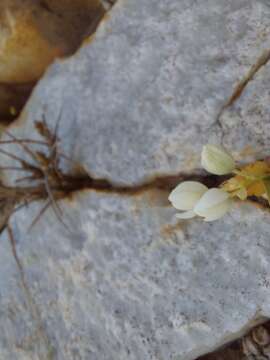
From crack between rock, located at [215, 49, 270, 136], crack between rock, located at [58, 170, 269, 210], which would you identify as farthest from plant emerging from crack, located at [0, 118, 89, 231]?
crack between rock, located at [215, 49, 270, 136]

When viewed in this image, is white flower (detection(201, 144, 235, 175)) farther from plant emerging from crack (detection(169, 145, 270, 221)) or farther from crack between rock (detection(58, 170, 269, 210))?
crack between rock (detection(58, 170, 269, 210))

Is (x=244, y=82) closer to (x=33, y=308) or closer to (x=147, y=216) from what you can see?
(x=147, y=216)

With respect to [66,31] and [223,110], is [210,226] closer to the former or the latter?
[223,110]

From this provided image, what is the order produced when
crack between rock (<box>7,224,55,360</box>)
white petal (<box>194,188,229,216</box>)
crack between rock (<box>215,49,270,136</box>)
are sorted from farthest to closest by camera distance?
crack between rock (<box>7,224,55,360</box>) < crack between rock (<box>215,49,270,136</box>) < white petal (<box>194,188,229,216</box>)

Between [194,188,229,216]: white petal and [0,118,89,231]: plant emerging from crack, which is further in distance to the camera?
[0,118,89,231]: plant emerging from crack

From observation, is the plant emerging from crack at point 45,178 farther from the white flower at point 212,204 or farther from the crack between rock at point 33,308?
the white flower at point 212,204

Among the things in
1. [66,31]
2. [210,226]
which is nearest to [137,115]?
[210,226]

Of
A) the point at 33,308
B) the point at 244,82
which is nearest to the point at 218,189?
the point at 244,82

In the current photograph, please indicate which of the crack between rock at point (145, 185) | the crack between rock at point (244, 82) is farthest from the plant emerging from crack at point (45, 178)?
the crack between rock at point (244, 82)
